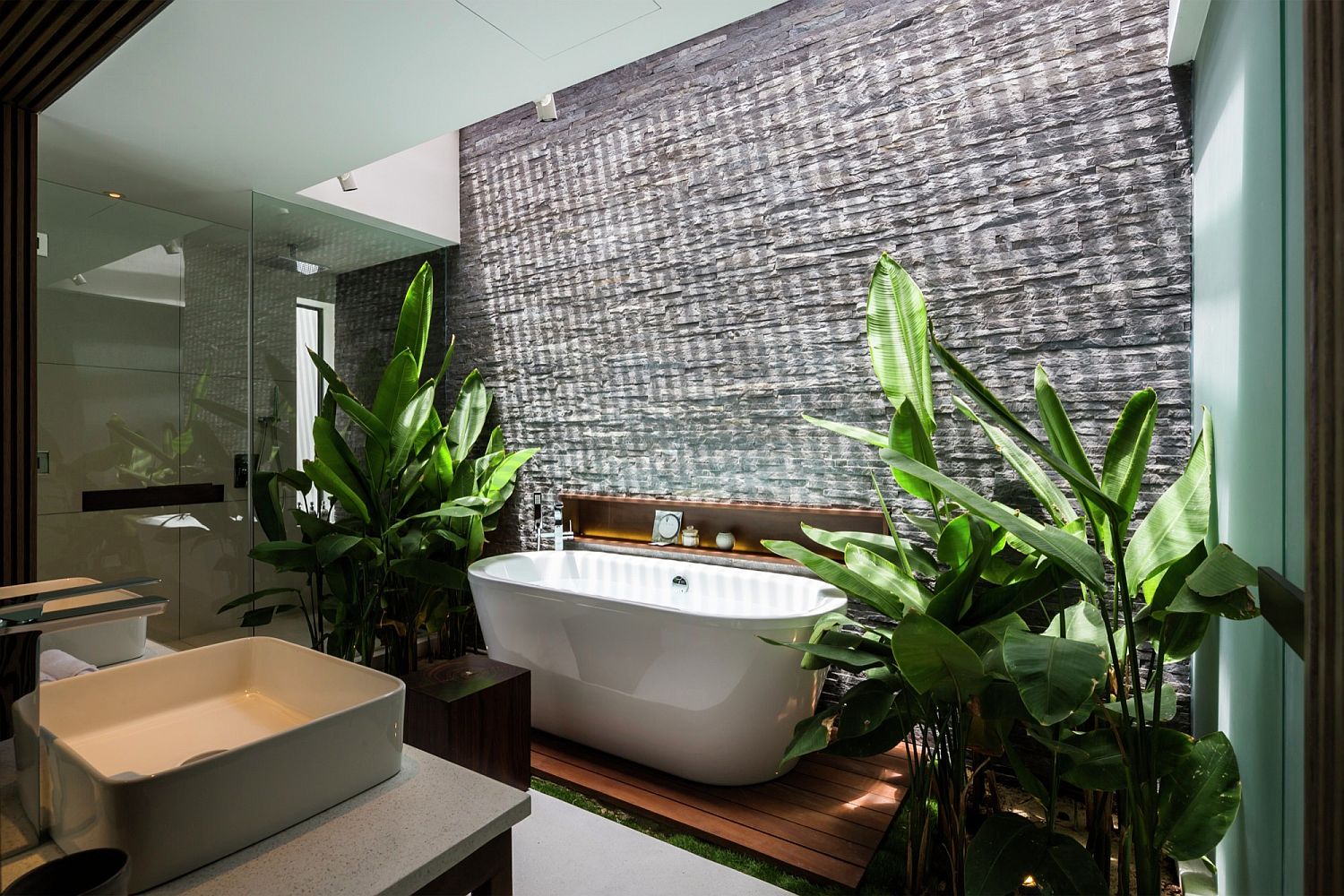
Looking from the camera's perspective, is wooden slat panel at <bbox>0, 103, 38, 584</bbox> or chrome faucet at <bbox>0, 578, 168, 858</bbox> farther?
wooden slat panel at <bbox>0, 103, 38, 584</bbox>

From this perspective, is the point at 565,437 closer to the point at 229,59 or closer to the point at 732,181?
the point at 732,181

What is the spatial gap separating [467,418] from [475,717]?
1882 mm

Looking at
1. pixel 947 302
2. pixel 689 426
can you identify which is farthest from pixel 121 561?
pixel 947 302

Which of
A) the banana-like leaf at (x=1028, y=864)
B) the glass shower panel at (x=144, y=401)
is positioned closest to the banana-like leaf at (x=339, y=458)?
the glass shower panel at (x=144, y=401)

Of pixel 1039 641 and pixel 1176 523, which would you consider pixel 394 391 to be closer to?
pixel 1039 641

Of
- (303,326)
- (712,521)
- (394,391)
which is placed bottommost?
(712,521)

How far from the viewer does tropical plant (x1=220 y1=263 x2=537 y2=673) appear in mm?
2871

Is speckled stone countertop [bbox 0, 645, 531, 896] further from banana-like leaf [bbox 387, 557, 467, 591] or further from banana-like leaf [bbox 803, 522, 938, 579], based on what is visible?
banana-like leaf [bbox 387, 557, 467, 591]

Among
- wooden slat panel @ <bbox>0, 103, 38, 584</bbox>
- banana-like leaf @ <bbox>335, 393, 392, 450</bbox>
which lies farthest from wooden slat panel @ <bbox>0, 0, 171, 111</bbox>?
banana-like leaf @ <bbox>335, 393, 392, 450</bbox>

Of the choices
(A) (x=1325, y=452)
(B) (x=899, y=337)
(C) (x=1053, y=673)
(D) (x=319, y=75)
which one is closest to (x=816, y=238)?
(B) (x=899, y=337)

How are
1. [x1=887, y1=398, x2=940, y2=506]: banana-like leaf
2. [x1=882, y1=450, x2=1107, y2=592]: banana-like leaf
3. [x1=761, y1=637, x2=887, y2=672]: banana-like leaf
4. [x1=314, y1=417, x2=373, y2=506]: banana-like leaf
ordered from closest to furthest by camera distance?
[x1=882, y1=450, x2=1107, y2=592]: banana-like leaf → [x1=761, y1=637, x2=887, y2=672]: banana-like leaf → [x1=887, y1=398, x2=940, y2=506]: banana-like leaf → [x1=314, y1=417, x2=373, y2=506]: banana-like leaf

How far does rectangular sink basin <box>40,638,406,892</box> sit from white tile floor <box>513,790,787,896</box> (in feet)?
4.22

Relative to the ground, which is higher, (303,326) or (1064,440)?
(303,326)

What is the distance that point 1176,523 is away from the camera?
5.43 ft
